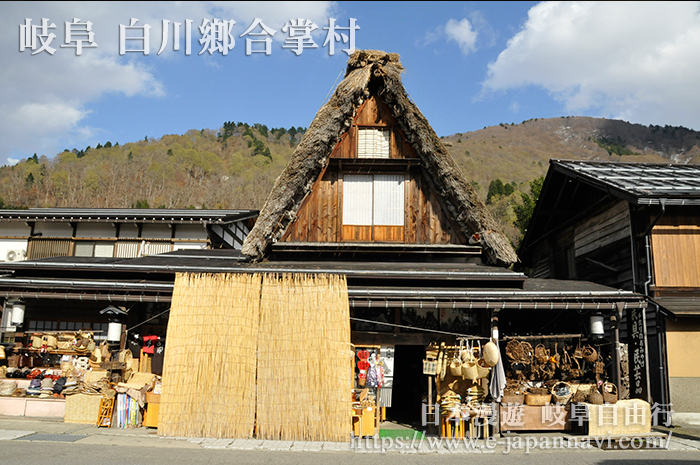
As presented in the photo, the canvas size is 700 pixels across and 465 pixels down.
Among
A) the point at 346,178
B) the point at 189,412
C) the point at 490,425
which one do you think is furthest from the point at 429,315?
the point at 189,412

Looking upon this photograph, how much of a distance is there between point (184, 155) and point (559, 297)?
66712 mm

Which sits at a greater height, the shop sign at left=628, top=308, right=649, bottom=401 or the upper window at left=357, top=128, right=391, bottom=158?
the upper window at left=357, top=128, right=391, bottom=158

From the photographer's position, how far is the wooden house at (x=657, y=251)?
32.3 ft

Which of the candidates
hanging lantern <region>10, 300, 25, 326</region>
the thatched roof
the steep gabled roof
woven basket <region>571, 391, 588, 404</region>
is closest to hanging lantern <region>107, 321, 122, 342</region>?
hanging lantern <region>10, 300, 25, 326</region>

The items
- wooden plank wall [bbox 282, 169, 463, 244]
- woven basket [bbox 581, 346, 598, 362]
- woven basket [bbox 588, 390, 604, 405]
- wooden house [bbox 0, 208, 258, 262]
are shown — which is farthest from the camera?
wooden house [bbox 0, 208, 258, 262]

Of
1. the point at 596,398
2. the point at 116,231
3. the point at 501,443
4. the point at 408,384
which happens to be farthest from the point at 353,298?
the point at 116,231

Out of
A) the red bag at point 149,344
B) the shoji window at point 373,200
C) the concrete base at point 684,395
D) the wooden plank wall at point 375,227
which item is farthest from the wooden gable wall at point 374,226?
the concrete base at point 684,395

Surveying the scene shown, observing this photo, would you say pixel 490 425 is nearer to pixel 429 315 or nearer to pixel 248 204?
pixel 429 315

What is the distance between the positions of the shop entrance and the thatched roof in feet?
12.7

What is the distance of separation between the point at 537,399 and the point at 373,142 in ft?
22.3

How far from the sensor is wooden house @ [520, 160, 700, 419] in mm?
9852

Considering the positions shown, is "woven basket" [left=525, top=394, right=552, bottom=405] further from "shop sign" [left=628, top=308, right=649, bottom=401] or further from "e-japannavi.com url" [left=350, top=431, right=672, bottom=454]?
"shop sign" [left=628, top=308, right=649, bottom=401]

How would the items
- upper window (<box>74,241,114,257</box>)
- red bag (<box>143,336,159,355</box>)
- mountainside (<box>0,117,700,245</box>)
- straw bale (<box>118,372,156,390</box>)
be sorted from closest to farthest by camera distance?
straw bale (<box>118,372,156,390</box>), red bag (<box>143,336,159,355</box>), upper window (<box>74,241,114,257</box>), mountainside (<box>0,117,700,245</box>)

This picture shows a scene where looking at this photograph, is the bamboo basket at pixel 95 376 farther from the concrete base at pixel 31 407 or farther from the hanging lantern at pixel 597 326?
the hanging lantern at pixel 597 326
